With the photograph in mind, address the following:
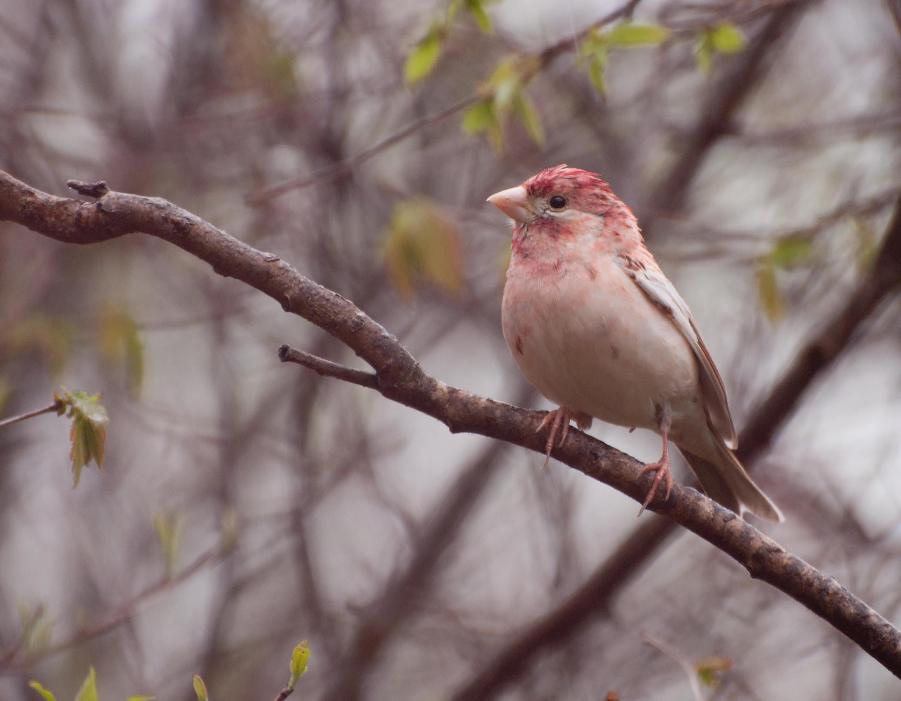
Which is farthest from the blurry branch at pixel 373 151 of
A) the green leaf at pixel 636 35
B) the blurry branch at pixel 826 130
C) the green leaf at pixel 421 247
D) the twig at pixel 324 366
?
the blurry branch at pixel 826 130

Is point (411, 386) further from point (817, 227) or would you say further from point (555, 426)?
point (817, 227)

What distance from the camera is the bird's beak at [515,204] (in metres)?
4.68

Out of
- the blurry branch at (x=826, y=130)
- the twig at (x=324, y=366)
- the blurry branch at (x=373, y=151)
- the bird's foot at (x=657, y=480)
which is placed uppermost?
the blurry branch at (x=826, y=130)

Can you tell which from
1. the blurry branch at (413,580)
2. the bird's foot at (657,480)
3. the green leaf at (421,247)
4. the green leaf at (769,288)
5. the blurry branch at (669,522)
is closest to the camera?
the bird's foot at (657,480)

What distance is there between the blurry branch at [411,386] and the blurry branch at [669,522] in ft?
4.75

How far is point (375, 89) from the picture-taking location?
7078 millimetres

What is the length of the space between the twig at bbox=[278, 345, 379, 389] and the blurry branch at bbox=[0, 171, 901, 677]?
5cm

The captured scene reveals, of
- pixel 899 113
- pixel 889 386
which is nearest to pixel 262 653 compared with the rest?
pixel 889 386

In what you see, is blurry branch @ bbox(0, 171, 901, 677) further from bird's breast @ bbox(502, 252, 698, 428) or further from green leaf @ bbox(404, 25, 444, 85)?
green leaf @ bbox(404, 25, 444, 85)

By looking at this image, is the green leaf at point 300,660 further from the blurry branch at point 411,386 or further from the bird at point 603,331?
the bird at point 603,331

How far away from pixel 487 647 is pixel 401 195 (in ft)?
8.84

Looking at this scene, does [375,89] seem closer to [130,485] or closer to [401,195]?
[401,195]

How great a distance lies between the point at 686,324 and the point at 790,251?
3.40ft

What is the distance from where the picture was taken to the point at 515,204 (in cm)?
468
